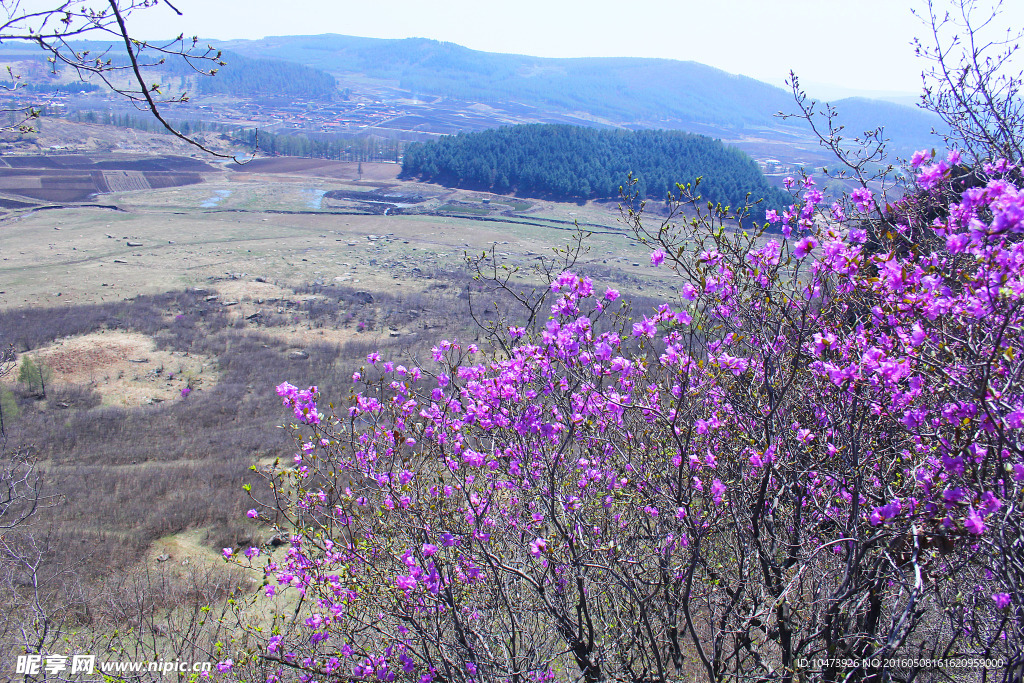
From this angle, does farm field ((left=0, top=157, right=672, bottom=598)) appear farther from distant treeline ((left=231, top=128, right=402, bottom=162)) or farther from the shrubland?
distant treeline ((left=231, top=128, right=402, bottom=162))

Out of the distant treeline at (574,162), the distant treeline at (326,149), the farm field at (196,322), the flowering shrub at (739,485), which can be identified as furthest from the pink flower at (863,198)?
the distant treeline at (326,149)

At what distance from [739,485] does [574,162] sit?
78.5 meters

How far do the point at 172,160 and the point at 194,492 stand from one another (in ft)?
289

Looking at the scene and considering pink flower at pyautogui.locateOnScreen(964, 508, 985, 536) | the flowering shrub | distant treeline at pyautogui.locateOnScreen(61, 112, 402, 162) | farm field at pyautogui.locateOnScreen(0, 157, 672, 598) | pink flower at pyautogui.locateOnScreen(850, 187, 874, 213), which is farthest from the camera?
distant treeline at pyautogui.locateOnScreen(61, 112, 402, 162)

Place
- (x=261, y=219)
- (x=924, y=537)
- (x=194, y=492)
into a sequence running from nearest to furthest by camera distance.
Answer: (x=924, y=537)
(x=194, y=492)
(x=261, y=219)

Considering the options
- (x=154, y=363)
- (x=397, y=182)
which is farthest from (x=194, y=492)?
(x=397, y=182)

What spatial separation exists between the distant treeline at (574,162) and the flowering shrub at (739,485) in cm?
6957

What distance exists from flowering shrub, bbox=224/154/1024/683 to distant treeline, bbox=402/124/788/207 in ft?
228

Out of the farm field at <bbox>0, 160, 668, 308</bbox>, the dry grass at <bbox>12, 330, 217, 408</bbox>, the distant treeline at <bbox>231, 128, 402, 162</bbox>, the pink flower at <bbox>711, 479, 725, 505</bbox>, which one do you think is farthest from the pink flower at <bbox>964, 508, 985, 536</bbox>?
the distant treeline at <bbox>231, 128, 402, 162</bbox>

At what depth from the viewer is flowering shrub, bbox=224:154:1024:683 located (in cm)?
301

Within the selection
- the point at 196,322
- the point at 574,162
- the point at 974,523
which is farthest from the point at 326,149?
the point at 974,523

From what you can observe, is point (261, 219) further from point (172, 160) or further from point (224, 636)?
point (224, 636)

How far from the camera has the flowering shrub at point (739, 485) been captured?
3.01m

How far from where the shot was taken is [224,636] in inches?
271
